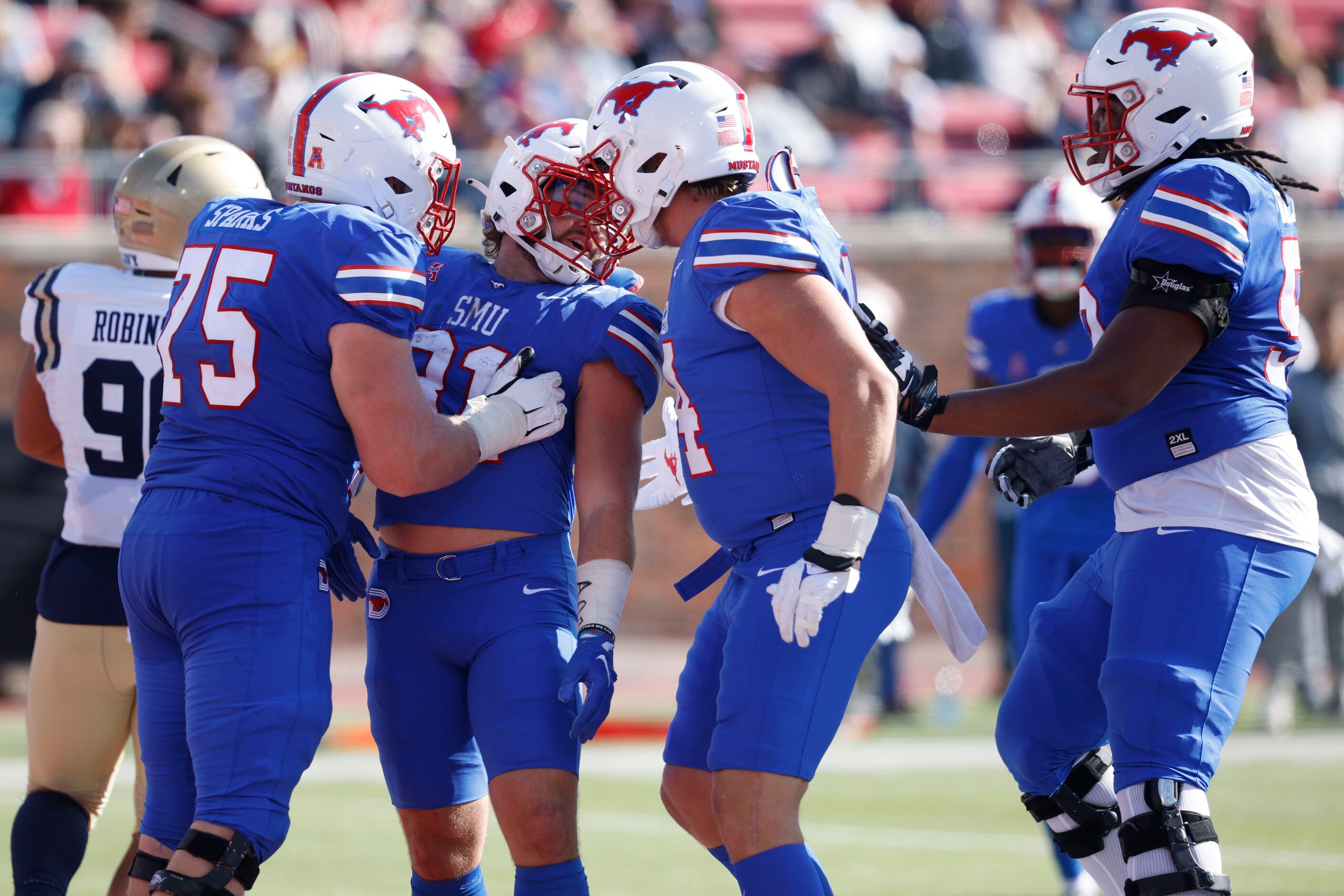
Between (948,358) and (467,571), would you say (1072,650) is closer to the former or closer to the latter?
(467,571)

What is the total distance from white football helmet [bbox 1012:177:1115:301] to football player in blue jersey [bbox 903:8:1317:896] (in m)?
1.99

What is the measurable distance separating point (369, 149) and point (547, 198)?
43 cm

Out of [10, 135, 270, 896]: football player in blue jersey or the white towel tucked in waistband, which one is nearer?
the white towel tucked in waistband

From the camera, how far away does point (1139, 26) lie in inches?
146

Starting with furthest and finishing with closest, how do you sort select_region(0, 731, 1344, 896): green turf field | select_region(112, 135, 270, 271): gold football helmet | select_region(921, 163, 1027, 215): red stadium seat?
1. select_region(921, 163, 1027, 215): red stadium seat
2. select_region(0, 731, 1344, 896): green turf field
3. select_region(112, 135, 270, 271): gold football helmet

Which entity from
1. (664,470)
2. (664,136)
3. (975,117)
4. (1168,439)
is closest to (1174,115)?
(1168,439)

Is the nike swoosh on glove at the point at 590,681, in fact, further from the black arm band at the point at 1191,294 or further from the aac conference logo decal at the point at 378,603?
Answer: the black arm band at the point at 1191,294

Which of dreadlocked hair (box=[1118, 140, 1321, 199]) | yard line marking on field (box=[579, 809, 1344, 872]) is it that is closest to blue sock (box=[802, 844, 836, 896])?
dreadlocked hair (box=[1118, 140, 1321, 199])

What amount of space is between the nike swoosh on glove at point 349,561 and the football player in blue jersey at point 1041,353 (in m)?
2.25

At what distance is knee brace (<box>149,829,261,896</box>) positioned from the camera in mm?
3131

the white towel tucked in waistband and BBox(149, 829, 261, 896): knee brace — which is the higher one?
the white towel tucked in waistband

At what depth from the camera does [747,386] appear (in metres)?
3.34

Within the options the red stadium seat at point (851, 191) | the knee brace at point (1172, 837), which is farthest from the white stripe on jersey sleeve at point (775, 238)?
the red stadium seat at point (851, 191)

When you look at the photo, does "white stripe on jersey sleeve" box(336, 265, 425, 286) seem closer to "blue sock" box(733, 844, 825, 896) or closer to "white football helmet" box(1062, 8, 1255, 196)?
"blue sock" box(733, 844, 825, 896)
